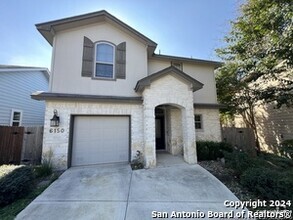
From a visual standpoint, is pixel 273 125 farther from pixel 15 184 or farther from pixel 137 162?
pixel 15 184

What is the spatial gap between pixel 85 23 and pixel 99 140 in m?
6.38

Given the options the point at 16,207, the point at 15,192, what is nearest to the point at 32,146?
the point at 15,192

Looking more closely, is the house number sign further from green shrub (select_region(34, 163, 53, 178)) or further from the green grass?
the green grass

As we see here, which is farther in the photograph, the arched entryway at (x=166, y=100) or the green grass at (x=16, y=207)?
the arched entryway at (x=166, y=100)

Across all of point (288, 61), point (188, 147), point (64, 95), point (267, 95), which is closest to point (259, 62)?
point (288, 61)

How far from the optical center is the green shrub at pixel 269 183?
3932mm

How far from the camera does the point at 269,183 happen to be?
14.3 feet

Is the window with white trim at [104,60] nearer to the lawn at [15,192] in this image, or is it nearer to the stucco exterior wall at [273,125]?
the lawn at [15,192]

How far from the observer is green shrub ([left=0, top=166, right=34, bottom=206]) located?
4156mm

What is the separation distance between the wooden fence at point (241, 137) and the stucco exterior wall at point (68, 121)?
265 inches

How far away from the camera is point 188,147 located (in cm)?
761

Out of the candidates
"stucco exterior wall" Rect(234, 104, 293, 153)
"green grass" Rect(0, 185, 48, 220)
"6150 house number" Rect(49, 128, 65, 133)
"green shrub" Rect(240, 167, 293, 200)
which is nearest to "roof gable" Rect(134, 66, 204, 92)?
"6150 house number" Rect(49, 128, 65, 133)

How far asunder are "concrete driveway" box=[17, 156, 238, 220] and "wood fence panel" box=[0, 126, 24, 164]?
3.25m

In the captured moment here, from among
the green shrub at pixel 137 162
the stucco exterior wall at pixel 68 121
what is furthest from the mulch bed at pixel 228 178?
the stucco exterior wall at pixel 68 121
